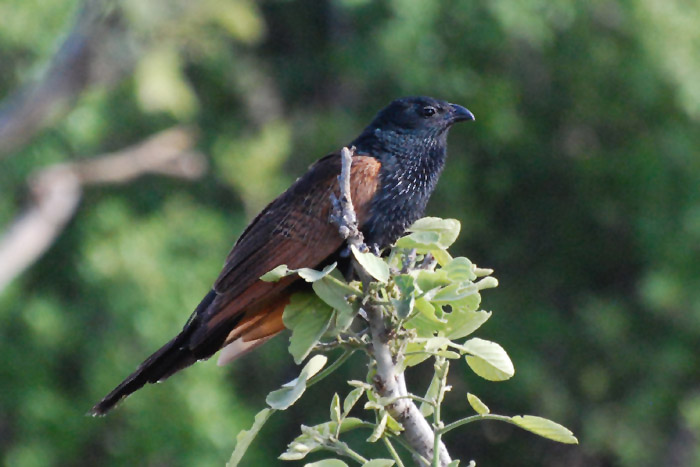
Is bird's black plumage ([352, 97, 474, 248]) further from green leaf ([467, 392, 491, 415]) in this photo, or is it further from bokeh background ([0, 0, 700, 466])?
bokeh background ([0, 0, 700, 466])

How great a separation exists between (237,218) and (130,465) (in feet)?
6.26

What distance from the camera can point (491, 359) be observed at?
1906mm

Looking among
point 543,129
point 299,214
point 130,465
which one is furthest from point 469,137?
point 299,214

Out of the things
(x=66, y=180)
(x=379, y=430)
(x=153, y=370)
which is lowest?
(x=66, y=180)

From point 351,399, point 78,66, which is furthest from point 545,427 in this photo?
point 78,66

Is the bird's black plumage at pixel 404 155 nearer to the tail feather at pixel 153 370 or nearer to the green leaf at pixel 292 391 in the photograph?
the tail feather at pixel 153 370

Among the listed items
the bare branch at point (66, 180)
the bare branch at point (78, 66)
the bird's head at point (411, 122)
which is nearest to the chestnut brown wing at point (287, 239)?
the bird's head at point (411, 122)

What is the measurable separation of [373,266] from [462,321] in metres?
0.19

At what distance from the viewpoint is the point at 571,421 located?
8.16 meters

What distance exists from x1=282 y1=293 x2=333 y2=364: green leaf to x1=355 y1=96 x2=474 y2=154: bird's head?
1060mm

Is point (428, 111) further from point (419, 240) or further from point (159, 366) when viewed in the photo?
point (419, 240)

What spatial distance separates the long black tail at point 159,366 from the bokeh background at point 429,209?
4.73 metres

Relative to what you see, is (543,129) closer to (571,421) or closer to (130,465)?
(571,421)

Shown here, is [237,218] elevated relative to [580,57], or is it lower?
lower
